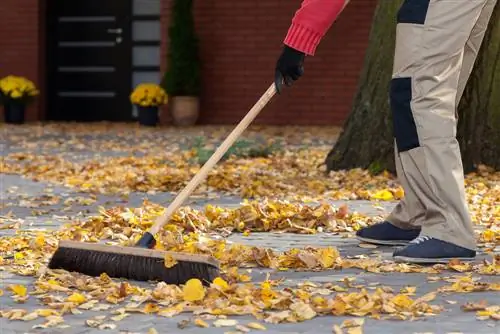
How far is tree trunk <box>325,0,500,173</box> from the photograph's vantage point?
8875 mm

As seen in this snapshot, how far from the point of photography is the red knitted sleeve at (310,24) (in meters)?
4.96

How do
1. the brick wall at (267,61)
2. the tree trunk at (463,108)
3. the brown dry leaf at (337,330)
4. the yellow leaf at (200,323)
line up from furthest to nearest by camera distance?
the brick wall at (267,61) → the tree trunk at (463,108) → the yellow leaf at (200,323) → the brown dry leaf at (337,330)

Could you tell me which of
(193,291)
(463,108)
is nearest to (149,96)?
(463,108)

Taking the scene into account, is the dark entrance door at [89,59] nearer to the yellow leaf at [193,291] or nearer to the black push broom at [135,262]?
the black push broom at [135,262]

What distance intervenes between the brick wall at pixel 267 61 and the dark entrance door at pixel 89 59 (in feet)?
3.42

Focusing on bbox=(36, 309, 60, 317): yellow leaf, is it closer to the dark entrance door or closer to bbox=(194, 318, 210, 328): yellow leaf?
bbox=(194, 318, 210, 328): yellow leaf

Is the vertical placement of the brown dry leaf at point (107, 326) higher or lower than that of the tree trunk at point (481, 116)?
lower

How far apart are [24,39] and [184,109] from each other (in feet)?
10.3

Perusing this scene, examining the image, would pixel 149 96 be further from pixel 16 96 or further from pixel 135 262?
pixel 135 262

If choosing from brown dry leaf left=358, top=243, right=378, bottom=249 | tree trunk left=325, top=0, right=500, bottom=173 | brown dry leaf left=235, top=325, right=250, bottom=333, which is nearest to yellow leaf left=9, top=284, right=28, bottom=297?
brown dry leaf left=235, top=325, right=250, bottom=333

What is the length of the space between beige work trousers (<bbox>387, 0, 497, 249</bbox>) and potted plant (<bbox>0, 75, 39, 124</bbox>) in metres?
13.3

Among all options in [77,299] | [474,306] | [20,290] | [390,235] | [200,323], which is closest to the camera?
[200,323]

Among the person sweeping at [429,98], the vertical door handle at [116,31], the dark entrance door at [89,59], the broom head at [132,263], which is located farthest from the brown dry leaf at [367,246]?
the vertical door handle at [116,31]

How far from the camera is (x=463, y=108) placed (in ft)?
29.3
